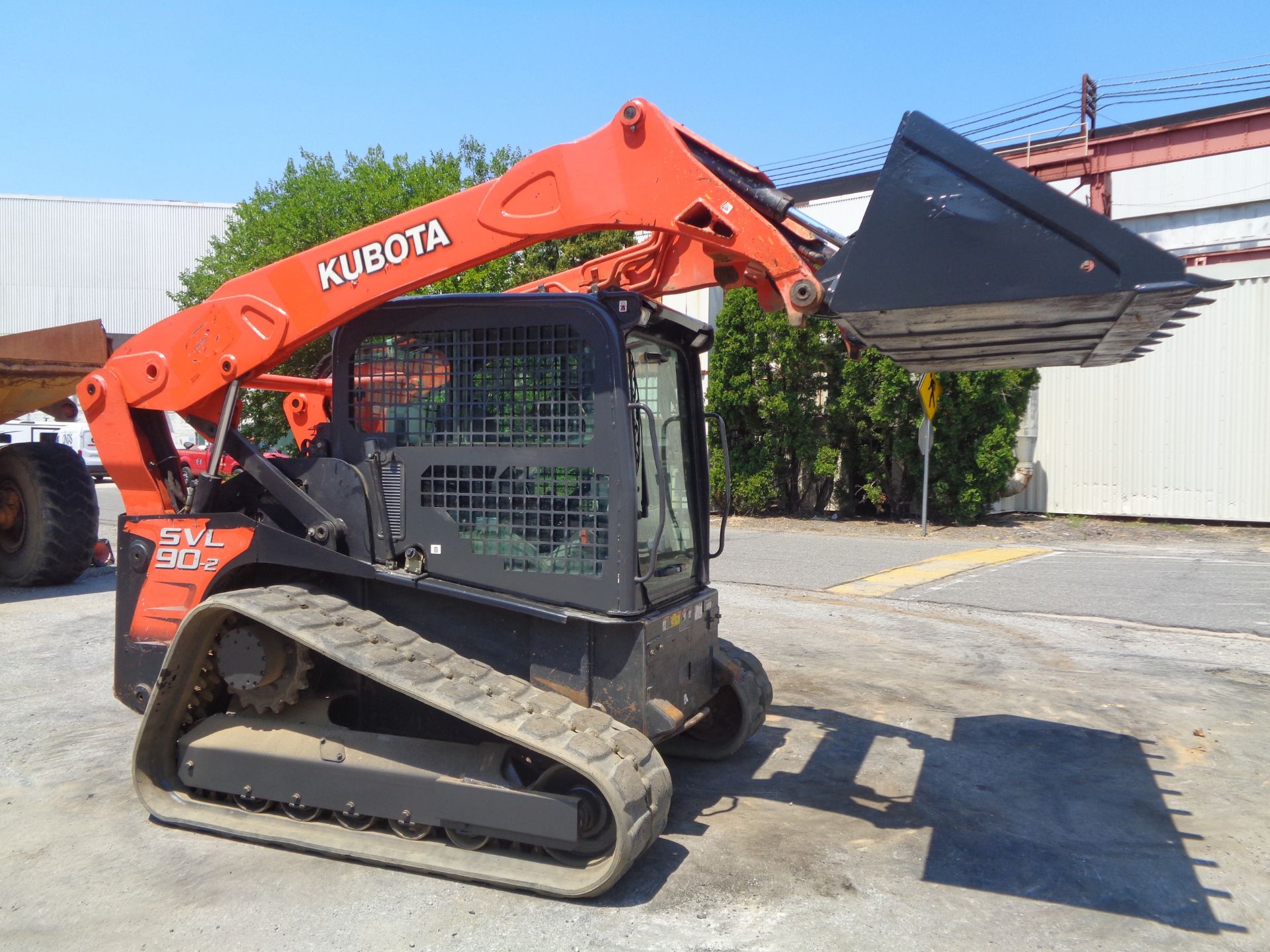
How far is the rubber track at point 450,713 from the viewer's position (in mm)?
4027

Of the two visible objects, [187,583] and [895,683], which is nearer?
[187,583]

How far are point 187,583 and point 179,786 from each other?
37.4 inches

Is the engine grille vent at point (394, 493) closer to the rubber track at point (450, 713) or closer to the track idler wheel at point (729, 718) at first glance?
the rubber track at point (450, 713)

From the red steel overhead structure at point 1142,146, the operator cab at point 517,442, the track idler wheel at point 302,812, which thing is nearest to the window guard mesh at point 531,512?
the operator cab at point 517,442

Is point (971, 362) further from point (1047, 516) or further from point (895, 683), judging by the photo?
point (1047, 516)

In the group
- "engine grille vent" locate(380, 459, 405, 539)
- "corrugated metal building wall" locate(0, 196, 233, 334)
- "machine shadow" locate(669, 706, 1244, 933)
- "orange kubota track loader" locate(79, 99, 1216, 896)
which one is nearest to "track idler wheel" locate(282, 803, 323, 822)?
"orange kubota track loader" locate(79, 99, 1216, 896)

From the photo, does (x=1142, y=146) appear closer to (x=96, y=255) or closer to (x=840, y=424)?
(x=840, y=424)

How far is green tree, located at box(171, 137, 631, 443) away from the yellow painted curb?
1029 cm

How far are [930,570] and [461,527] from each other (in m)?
9.98

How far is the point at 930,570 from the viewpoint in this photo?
44.5 ft

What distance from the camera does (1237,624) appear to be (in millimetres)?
9734

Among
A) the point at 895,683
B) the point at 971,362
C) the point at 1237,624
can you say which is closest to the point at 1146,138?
the point at 1237,624

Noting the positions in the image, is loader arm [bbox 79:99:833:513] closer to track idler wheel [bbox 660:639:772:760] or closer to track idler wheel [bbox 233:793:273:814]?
track idler wheel [bbox 233:793:273:814]

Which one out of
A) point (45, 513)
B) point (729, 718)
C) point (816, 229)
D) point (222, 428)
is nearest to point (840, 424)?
point (45, 513)
